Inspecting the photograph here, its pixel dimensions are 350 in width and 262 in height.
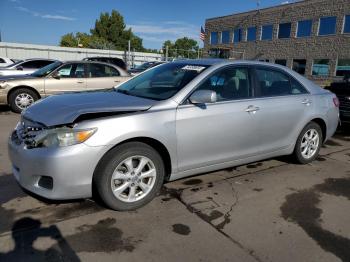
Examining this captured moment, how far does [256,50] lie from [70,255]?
36.2 meters

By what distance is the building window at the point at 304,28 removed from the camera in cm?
3095

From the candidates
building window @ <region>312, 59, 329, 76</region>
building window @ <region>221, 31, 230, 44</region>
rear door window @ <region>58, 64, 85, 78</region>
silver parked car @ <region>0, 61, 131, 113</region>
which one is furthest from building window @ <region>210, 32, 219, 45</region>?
rear door window @ <region>58, 64, 85, 78</region>

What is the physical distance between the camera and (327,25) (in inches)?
1158

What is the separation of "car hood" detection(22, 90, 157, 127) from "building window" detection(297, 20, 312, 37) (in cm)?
3102

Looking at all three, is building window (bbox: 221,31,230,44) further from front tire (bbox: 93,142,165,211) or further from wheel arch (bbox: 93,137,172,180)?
front tire (bbox: 93,142,165,211)

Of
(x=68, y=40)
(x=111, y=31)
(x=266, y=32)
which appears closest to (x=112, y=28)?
(x=111, y=31)

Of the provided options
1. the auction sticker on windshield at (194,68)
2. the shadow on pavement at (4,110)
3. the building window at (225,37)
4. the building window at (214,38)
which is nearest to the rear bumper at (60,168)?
the auction sticker on windshield at (194,68)

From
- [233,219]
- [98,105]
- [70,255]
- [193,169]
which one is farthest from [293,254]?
[98,105]

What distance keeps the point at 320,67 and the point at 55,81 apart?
87.0 ft

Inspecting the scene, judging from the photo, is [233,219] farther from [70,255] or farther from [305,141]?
[305,141]

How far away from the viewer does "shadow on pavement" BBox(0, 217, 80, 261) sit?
8.84 ft

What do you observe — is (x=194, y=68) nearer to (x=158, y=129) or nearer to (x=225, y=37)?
(x=158, y=129)

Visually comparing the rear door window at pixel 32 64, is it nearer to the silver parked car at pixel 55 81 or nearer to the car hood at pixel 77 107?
the silver parked car at pixel 55 81

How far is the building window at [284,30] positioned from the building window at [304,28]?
1.14 metres
